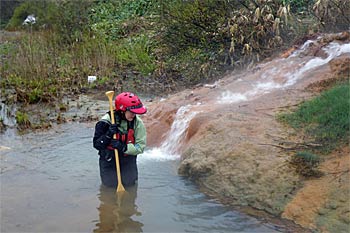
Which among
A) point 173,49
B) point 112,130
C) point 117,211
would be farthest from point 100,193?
point 173,49

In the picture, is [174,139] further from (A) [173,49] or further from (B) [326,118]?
(A) [173,49]

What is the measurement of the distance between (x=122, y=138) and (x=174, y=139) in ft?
7.19

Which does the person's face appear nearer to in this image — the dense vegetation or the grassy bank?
the grassy bank

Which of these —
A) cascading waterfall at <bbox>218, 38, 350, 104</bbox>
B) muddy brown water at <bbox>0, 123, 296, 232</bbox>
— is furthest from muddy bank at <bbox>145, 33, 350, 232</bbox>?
muddy brown water at <bbox>0, 123, 296, 232</bbox>

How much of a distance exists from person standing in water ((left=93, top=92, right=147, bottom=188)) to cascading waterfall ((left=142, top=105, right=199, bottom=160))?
1.47 m

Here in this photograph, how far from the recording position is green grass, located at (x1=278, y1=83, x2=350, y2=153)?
565 centimetres

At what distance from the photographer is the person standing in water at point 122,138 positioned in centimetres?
532

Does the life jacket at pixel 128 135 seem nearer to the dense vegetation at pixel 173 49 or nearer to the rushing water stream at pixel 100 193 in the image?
the rushing water stream at pixel 100 193

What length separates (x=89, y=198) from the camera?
574 cm

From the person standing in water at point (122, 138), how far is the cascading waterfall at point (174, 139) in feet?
4.84

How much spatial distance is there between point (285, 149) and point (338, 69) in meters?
2.39

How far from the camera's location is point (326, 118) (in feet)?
19.6

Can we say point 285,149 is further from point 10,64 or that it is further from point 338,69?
point 10,64

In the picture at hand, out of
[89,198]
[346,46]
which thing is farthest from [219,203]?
[346,46]
